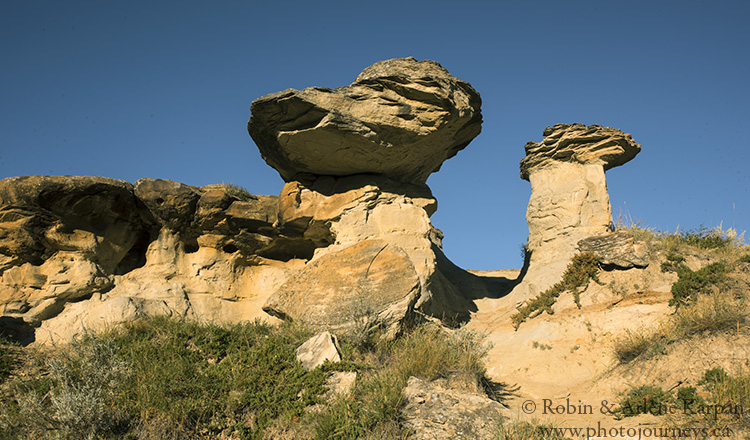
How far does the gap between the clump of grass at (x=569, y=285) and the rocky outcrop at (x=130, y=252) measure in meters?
5.17

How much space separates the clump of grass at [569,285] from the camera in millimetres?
11039

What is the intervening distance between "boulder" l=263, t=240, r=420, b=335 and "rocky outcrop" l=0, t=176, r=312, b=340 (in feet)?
5.76

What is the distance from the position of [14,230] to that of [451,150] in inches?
362

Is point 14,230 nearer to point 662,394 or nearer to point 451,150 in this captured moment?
point 451,150

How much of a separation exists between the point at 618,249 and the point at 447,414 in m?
6.53

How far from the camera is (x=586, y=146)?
13.2m

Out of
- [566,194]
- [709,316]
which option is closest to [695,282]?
[709,316]

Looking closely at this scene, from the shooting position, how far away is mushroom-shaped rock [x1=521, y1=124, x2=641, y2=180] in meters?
13.0

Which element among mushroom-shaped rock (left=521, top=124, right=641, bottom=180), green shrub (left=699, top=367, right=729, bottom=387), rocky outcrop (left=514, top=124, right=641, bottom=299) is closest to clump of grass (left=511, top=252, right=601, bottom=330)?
rocky outcrop (left=514, top=124, right=641, bottom=299)

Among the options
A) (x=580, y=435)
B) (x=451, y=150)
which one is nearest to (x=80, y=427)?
(x=580, y=435)

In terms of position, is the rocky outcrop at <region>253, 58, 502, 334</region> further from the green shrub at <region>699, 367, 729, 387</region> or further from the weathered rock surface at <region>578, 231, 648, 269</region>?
the green shrub at <region>699, 367, 729, 387</region>

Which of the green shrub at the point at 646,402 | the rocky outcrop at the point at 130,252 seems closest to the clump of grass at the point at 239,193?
the rocky outcrop at the point at 130,252

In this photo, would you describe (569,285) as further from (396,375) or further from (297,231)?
(297,231)

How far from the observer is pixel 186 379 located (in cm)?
723
